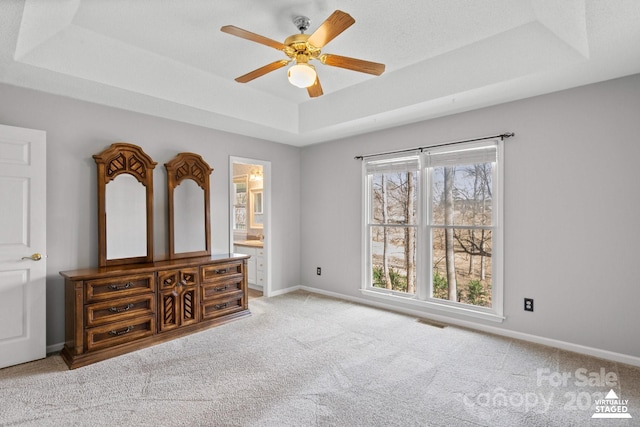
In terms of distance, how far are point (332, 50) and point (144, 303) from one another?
9.81ft

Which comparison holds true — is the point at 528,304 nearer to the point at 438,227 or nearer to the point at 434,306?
the point at 434,306

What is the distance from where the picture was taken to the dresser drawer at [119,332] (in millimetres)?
2879

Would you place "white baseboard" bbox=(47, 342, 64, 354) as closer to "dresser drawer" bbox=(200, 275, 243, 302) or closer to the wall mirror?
"dresser drawer" bbox=(200, 275, 243, 302)

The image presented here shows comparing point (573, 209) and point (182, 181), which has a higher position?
point (182, 181)

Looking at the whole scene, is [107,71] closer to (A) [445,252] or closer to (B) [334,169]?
(B) [334,169]

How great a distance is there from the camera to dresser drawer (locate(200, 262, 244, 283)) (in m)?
3.71

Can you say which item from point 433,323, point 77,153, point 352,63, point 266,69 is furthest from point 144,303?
point 433,323

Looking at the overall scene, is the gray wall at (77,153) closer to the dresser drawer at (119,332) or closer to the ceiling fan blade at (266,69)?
the dresser drawer at (119,332)

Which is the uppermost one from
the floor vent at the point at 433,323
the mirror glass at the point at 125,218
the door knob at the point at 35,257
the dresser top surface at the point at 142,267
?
the mirror glass at the point at 125,218

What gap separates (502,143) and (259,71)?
8.34ft

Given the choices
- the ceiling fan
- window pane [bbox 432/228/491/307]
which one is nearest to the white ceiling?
the ceiling fan

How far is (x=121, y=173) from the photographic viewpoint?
3.45 m

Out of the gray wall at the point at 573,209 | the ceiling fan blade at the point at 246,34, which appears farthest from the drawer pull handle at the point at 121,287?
the gray wall at the point at 573,209

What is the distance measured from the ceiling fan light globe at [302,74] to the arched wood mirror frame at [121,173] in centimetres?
212
